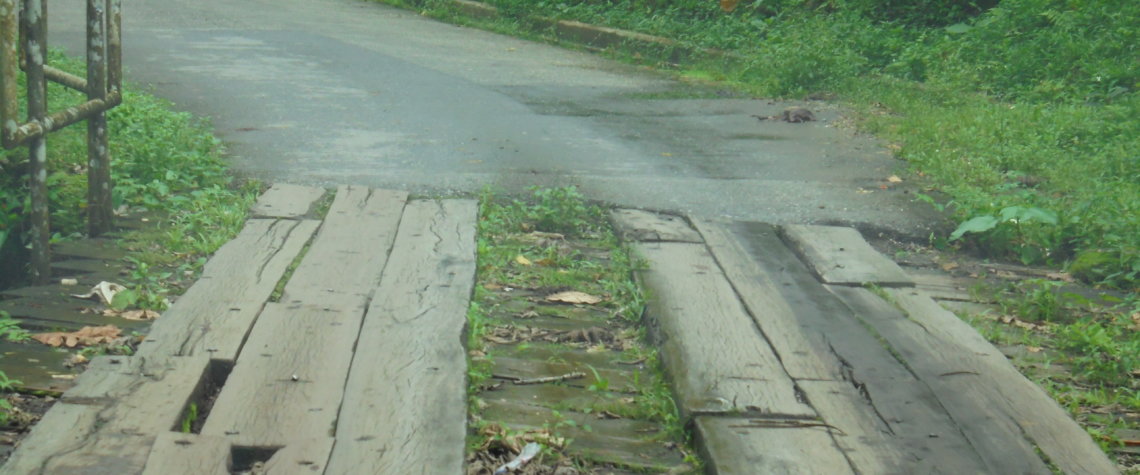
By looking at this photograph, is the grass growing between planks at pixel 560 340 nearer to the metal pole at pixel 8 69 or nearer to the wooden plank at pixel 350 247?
the wooden plank at pixel 350 247

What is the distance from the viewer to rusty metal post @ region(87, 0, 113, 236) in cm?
550

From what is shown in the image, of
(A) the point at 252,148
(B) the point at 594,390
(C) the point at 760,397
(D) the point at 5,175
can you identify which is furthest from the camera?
(A) the point at 252,148

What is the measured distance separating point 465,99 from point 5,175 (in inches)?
163

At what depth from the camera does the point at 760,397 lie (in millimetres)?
3562

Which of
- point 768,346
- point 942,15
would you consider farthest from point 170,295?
point 942,15

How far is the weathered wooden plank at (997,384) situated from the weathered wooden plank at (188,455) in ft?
6.89

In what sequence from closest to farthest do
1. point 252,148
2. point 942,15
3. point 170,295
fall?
point 170,295
point 252,148
point 942,15

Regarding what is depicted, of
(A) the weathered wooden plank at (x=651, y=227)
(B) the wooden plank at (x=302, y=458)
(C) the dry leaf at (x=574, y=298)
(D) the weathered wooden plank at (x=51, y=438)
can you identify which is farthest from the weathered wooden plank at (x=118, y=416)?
(A) the weathered wooden plank at (x=651, y=227)

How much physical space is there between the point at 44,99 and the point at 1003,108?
22.1 feet

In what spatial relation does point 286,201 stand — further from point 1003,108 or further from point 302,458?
point 1003,108

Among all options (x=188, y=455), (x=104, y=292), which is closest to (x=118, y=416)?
(x=188, y=455)

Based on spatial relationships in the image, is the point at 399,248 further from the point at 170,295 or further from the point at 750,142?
the point at 750,142

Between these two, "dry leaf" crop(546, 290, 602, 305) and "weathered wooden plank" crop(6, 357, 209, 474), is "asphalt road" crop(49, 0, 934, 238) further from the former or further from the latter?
"weathered wooden plank" crop(6, 357, 209, 474)

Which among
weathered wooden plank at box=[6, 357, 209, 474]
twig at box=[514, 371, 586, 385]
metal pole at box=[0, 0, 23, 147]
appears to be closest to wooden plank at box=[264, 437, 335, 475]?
weathered wooden plank at box=[6, 357, 209, 474]
